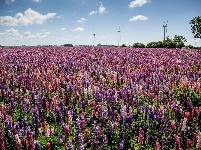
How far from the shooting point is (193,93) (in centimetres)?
780

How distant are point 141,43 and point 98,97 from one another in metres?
63.4

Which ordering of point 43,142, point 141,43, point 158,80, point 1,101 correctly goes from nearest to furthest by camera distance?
point 43,142, point 1,101, point 158,80, point 141,43

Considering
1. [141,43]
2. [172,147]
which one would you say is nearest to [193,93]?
[172,147]

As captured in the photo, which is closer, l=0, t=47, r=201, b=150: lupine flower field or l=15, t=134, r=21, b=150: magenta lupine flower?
l=15, t=134, r=21, b=150: magenta lupine flower

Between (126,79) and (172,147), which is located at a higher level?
(126,79)

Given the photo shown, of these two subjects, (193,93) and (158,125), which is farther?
(193,93)

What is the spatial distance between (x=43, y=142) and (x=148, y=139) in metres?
1.93

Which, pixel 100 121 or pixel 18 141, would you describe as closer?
pixel 18 141

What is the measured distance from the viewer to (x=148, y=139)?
5.15 m

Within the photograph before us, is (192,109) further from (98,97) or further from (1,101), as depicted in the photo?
(1,101)

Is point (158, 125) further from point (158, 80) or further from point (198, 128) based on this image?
point (158, 80)

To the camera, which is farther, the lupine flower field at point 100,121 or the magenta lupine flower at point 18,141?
the lupine flower field at point 100,121

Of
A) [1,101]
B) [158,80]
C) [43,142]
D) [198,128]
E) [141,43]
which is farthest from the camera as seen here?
[141,43]

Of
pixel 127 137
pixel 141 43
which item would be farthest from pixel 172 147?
pixel 141 43
